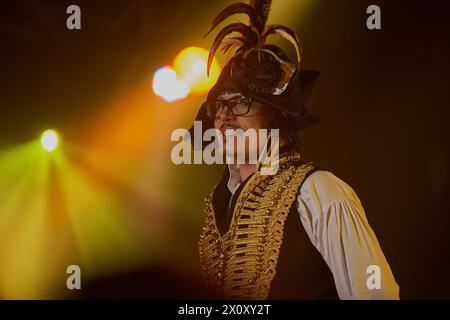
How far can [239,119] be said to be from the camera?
254 cm

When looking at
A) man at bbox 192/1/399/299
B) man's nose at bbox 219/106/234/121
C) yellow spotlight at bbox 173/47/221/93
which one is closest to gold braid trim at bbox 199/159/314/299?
man at bbox 192/1/399/299

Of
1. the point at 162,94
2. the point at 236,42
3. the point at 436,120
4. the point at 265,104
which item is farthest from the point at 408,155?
the point at 162,94

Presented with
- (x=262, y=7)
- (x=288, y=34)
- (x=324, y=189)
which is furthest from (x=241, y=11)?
(x=324, y=189)

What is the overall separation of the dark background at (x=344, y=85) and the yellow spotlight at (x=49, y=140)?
43 mm

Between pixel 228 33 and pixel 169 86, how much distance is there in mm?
373

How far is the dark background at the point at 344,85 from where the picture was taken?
8.51 feet

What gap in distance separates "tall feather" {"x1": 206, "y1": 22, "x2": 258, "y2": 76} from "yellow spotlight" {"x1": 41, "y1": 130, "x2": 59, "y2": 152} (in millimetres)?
781

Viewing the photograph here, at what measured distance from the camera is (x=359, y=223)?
233cm

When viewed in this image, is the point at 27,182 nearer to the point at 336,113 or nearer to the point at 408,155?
the point at 336,113

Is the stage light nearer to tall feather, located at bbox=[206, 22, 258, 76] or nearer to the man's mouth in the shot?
tall feather, located at bbox=[206, 22, 258, 76]

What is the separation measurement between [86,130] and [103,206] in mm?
363

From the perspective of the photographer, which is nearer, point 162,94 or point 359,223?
point 359,223

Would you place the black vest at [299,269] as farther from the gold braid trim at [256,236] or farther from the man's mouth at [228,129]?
the man's mouth at [228,129]

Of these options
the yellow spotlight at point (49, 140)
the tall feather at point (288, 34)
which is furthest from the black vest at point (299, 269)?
the yellow spotlight at point (49, 140)
